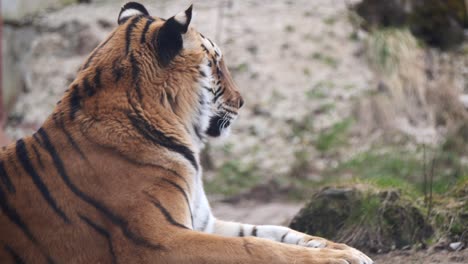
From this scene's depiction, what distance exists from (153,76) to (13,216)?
98cm

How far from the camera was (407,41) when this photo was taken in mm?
10570

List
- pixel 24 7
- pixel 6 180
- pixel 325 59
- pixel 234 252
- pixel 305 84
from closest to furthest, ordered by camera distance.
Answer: pixel 234 252 → pixel 6 180 → pixel 305 84 → pixel 325 59 → pixel 24 7

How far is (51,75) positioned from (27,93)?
440 mm

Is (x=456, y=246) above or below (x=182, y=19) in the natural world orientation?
below

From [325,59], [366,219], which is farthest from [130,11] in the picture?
[325,59]

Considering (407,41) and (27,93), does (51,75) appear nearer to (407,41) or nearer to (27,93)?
(27,93)

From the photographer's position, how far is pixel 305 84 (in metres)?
10.5

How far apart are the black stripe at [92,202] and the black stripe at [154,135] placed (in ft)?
1.35

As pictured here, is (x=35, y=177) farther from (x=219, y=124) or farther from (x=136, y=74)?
(x=219, y=124)

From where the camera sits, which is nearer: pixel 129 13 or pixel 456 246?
pixel 129 13

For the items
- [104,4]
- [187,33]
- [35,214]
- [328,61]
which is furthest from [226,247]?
[104,4]

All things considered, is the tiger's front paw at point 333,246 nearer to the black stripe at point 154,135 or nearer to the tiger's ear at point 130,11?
the black stripe at point 154,135

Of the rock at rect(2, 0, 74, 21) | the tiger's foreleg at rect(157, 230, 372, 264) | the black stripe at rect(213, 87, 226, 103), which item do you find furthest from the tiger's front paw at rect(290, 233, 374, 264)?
the rock at rect(2, 0, 74, 21)

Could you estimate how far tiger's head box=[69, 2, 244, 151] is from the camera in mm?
4156
